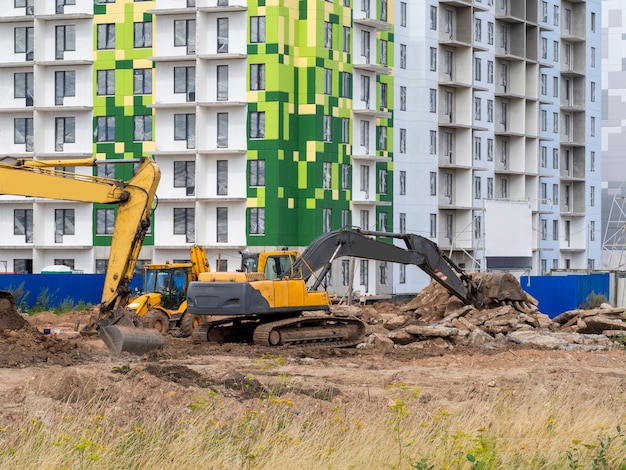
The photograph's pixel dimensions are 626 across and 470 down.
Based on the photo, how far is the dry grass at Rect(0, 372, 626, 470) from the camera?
1436 centimetres

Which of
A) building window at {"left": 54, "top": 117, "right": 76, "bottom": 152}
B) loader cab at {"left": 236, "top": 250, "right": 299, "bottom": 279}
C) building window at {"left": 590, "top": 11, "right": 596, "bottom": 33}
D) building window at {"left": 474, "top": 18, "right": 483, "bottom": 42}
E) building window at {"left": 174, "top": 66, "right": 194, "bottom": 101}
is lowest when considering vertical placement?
loader cab at {"left": 236, "top": 250, "right": 299, "bottom": 279}

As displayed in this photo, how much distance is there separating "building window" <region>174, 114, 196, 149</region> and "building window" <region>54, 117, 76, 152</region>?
633 cm

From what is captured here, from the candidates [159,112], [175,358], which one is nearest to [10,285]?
[159,112]

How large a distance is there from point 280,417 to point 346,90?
56.0 m

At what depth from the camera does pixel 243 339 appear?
3675 cm

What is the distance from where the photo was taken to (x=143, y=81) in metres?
70.1

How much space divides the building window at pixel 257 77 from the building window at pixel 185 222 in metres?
7.55

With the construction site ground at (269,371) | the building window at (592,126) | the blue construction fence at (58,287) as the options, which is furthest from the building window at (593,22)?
the construction site ground at (269,371)

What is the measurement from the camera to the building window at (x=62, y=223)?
2827 inches

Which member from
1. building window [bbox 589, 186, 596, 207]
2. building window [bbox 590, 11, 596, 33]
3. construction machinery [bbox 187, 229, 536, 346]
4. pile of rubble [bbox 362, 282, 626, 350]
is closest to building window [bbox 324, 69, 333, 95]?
pile of rubble [bbox 362, 282, 626, 350]

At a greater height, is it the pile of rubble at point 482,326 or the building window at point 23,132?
the building window at point 23,132

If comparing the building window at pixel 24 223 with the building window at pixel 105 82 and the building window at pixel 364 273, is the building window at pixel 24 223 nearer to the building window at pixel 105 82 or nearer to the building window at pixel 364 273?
the building window at pixel 105 82

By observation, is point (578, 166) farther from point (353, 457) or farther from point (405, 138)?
point (353, 457)

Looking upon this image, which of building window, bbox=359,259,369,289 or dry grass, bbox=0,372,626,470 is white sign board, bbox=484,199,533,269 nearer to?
building window, bbox=359,259,369,289
